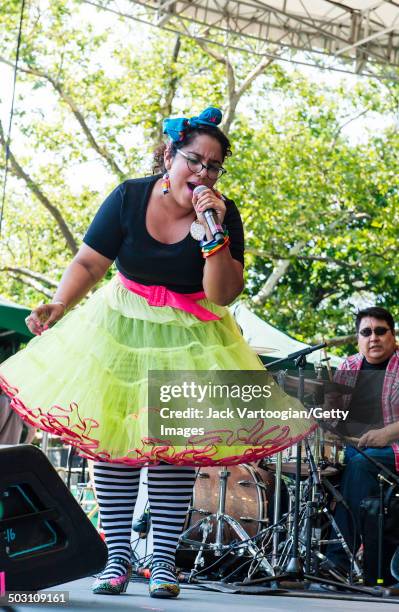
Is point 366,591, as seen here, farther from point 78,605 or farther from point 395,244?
point 395,244

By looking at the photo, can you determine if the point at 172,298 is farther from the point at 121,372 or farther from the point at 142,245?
the point at 121,372

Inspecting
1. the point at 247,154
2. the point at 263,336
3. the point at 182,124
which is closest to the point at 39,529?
the point at 182,124

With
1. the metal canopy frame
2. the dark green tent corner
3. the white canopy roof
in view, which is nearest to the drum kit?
the white canopy roof

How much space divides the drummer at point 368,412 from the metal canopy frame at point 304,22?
5504 millimetres

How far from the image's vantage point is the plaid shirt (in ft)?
16.0

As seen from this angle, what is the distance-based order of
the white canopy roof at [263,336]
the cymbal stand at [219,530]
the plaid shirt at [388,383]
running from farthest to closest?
the white canopy roof at [263,336]
the cymbal stand at [219,530]
the plaid shirt at [388,383]

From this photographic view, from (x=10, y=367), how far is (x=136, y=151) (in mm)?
14458

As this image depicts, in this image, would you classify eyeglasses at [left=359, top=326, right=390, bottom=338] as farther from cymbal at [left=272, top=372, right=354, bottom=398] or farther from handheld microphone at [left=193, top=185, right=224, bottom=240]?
handheld microphone at [left=193, top=185, right=224, bottom=240]

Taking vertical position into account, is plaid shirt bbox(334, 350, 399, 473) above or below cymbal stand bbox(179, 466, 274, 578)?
above

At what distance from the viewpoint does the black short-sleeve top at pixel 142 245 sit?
2.91 m

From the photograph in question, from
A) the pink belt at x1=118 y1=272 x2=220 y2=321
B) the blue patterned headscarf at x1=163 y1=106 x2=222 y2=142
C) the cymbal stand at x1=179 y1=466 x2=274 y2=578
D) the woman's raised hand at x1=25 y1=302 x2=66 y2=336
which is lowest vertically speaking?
the cymbal stand at x1=179 y1=466 x2=274 y2=578

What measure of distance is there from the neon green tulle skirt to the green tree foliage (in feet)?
44.6

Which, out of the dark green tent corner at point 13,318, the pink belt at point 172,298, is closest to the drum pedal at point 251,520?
the pink belt at point 172,298

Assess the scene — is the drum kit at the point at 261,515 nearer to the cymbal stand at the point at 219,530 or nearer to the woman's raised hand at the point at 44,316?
the cymbal stand at the point at 219,530
